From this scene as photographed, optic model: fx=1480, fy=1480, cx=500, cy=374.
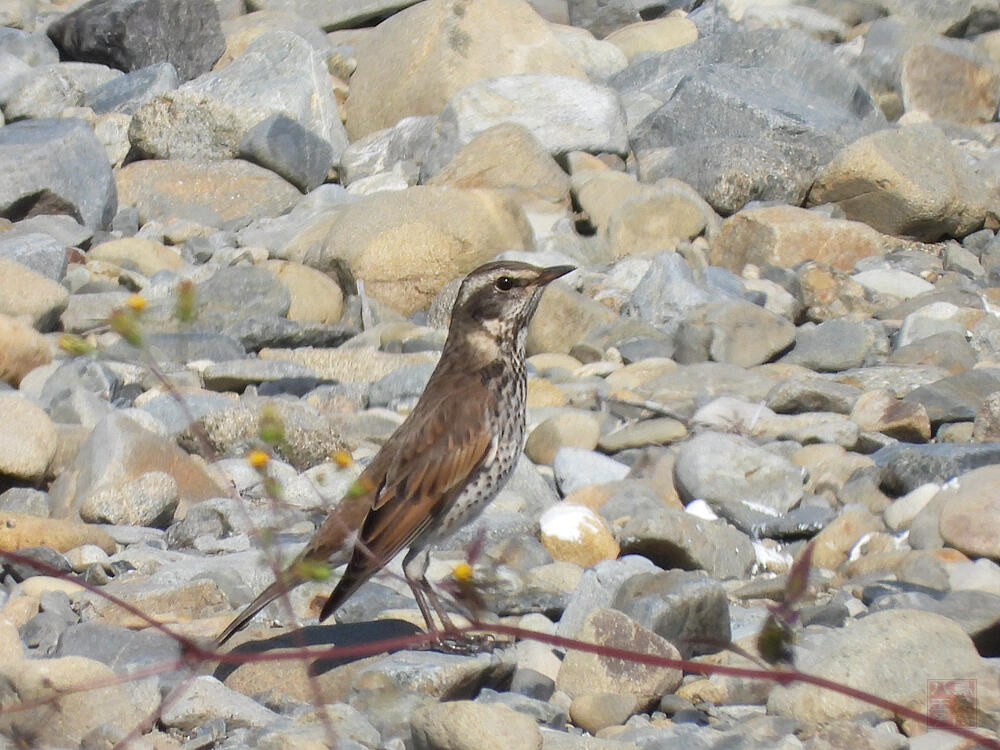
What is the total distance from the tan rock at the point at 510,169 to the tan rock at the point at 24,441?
7.15 meters

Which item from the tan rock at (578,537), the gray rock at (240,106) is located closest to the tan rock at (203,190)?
the gray rock at (240,106)

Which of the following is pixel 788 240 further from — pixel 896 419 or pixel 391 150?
pixel 391 150

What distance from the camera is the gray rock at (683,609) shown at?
5.50m

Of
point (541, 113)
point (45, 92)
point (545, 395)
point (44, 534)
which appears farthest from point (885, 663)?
point (45, 92)

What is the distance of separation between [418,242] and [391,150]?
14.3ft

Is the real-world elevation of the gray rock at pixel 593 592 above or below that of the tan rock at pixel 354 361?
above

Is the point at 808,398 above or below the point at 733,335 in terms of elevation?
above

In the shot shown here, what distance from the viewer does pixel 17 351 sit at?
921 cm

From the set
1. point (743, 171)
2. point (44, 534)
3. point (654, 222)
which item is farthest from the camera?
point (743, 171)

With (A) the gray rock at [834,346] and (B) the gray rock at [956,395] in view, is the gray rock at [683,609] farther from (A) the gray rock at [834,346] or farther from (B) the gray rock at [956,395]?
(A) the gray rock at [834,346]

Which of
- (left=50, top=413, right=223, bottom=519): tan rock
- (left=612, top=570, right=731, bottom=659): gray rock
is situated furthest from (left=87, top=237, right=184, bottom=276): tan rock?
(left=612, top=570, right=731, bottom=659): gray rock

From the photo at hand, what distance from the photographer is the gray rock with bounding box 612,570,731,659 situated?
550cm

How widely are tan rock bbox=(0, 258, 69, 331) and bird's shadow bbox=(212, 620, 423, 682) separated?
5.55 meters

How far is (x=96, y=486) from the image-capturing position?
24.0ft
